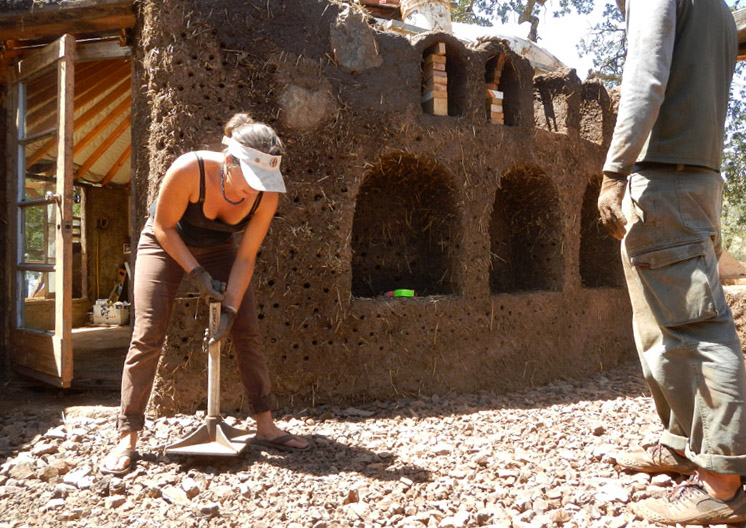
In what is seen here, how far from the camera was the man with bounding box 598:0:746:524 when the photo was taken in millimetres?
1938

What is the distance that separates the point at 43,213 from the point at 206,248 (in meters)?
1.92

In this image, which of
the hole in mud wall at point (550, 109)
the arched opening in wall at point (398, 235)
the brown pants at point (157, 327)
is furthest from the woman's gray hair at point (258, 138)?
the hole in mud wall at point (550, 109)

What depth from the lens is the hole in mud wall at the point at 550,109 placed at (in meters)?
5.11

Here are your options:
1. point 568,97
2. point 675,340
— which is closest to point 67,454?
point 675,340

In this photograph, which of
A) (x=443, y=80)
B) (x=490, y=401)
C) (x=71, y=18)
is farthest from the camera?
(x=443, y=80)

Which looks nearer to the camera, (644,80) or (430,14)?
(644,80)

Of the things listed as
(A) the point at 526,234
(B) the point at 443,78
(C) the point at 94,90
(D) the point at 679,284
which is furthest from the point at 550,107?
(C) the point at 94,90

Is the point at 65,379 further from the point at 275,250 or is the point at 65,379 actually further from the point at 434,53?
the point at 434,53

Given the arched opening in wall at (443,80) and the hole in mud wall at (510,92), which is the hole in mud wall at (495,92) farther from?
the arched opening in wall at (443,80)

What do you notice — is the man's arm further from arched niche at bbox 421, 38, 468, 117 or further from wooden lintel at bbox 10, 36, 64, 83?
wooden lintel at bbox 10, 36, 64, 83

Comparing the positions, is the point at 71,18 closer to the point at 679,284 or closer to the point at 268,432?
the point at 268,432

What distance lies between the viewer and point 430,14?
22.6 feet

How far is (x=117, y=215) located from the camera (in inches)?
348

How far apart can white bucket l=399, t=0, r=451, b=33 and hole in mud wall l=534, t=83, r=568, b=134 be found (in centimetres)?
211
